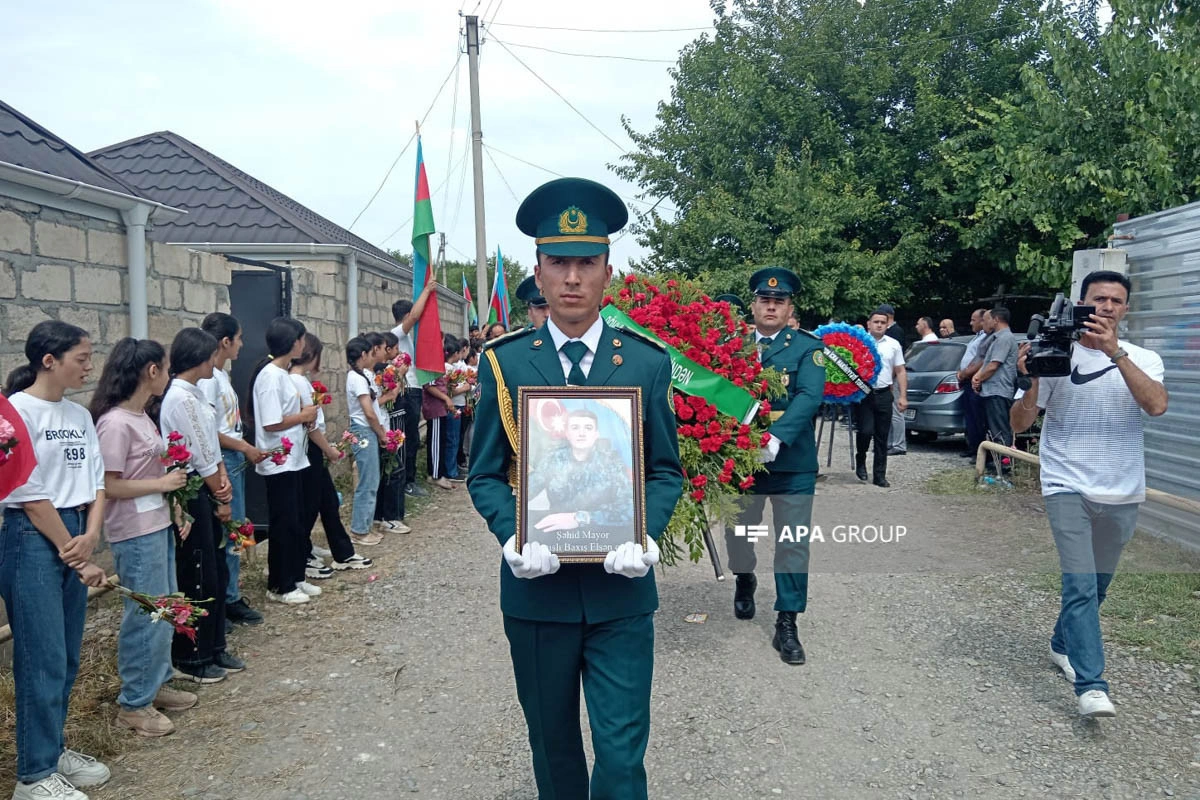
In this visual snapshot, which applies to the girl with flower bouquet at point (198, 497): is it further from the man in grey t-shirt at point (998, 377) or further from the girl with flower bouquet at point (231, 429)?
the man in grey t-shirt at point (998, 377)

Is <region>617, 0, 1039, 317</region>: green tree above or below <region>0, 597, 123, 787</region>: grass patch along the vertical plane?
above

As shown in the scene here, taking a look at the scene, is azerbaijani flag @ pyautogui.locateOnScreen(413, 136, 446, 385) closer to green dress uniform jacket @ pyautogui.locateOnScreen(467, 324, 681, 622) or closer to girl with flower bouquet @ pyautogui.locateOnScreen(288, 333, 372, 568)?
girl with flower bouquet @ pyautogui.locateOnScreen(288, 333, 372, 568)

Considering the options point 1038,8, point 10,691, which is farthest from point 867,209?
point 10,691

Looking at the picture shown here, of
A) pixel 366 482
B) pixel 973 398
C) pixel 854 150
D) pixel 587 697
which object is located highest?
pixel 854 150

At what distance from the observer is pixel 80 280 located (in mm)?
6043

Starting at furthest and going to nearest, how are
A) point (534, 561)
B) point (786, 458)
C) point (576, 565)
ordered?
1. point (786, 458)
2. point (576, 565)
3. point (534, 561)

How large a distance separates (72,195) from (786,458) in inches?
194

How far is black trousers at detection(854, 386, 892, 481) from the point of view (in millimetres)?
10609

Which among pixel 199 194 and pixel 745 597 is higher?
pixel 199 194

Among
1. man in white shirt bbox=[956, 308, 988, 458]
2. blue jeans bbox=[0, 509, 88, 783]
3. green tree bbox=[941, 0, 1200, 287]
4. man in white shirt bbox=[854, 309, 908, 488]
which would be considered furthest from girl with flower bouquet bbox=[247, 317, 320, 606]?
man in white shirt bbox=[956, 308, 988, 458]

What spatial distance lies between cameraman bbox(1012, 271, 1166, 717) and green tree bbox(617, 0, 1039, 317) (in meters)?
14.3

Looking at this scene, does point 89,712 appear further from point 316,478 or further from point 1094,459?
point 1094,459

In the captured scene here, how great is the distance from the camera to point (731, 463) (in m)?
4.81

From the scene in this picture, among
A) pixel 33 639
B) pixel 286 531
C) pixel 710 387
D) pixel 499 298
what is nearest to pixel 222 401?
pixel 286 531
